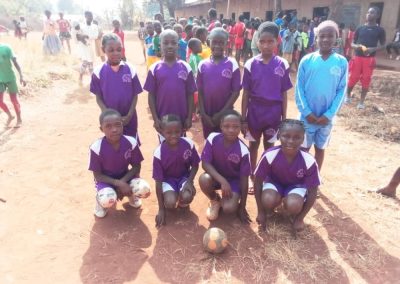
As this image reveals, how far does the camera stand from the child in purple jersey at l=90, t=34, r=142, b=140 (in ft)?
11.7

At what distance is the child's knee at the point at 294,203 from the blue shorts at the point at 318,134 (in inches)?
31.1

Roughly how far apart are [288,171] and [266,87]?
2.95 feet

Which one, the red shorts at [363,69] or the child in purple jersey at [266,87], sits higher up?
the child in purple jersey at [266,87]

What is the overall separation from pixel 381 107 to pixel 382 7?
8.06 meters

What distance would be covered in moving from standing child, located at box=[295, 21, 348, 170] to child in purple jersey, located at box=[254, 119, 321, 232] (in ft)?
1.70

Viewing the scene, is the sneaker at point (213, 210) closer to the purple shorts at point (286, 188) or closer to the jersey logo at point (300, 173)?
the purple shorts at point (286, 188)

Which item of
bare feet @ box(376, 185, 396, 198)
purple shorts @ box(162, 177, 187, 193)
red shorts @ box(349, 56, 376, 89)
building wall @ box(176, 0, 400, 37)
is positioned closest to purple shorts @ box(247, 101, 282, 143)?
purple shorts @ box(162, 177, 187, 193)

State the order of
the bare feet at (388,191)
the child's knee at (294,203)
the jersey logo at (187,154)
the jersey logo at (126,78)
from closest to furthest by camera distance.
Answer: the child's knee at (294,203), the jersey logo at (187,154), the jersey logo at (126,78), the bare feet at (388,191)

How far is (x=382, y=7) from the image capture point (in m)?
12.9

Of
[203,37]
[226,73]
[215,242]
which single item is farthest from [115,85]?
[203,37]

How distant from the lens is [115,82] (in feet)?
11.8

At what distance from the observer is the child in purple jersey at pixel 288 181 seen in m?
3.07

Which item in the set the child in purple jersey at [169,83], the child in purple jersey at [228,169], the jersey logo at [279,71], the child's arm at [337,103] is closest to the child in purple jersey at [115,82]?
the child in purple jersey at [169,83]

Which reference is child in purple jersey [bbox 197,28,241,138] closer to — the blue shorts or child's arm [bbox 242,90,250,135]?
child's arm [bbox 242,90,250,135]
